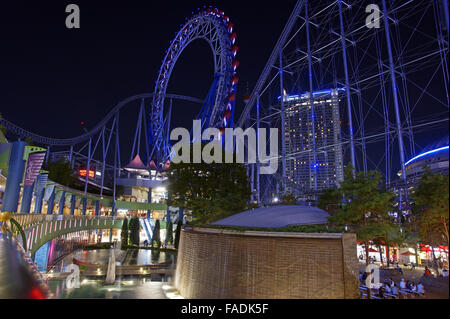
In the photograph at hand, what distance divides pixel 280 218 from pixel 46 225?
51.1ft

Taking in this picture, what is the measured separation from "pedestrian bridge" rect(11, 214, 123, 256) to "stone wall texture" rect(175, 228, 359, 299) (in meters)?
7.42

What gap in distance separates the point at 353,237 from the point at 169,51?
4712 cm

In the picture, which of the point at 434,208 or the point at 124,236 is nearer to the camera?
the point at 434,208

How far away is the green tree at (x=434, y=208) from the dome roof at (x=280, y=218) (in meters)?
3.84

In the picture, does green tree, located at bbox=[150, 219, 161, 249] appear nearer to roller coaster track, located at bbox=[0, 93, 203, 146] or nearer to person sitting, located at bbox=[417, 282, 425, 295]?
roller coaster track, located at bbox=[0, 93, 203, 146]

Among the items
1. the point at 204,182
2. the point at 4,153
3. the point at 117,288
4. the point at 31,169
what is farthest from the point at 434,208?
the point at 4,153

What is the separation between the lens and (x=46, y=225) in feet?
67.2

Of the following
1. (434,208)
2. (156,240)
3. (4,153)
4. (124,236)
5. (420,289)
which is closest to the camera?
(434,208)

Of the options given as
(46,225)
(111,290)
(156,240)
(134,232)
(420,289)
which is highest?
(46,225)

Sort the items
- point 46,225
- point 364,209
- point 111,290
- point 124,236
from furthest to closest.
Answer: point 124,236 < point 46,225 < point 111,290 < point 364,209

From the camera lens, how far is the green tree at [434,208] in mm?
10011

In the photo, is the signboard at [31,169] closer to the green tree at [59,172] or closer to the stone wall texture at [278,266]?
the stone wall texture at [278,266]

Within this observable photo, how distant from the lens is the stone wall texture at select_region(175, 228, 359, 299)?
10164 mm

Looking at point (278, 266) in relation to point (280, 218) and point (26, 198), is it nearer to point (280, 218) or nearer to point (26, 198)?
point (280, 218)
